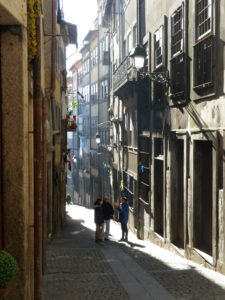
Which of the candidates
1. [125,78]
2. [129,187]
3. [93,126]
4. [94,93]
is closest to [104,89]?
[94,93]

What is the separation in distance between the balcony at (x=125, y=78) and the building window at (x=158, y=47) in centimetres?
160

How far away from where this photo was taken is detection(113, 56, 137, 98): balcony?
20.6 meters

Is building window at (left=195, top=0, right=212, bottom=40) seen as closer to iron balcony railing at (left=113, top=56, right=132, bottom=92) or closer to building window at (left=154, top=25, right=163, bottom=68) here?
building window at (left=154, top=25, right=163, bottom=68)

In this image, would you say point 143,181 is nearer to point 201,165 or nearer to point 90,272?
point 201,165

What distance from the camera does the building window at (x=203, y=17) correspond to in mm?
12047

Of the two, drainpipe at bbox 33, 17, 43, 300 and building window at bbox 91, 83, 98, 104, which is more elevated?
building window at bbox 91, 83, 98, 104

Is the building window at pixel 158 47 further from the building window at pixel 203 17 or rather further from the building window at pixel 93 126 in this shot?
the building window at pixel 93 126

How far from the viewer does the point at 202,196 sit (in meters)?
13.1

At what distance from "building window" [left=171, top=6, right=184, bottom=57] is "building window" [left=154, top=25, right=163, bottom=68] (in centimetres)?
159

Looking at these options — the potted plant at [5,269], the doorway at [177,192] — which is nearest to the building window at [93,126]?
the doorway at [177,192]

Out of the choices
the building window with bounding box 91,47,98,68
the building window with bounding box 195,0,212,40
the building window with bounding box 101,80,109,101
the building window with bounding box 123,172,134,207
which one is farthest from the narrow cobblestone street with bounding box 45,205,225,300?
the building window with bounding box 91,47,98,68

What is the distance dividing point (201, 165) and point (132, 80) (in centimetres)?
825

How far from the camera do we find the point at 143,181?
20.6m

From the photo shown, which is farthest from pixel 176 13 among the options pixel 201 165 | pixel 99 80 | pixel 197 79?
pixel 99 80
